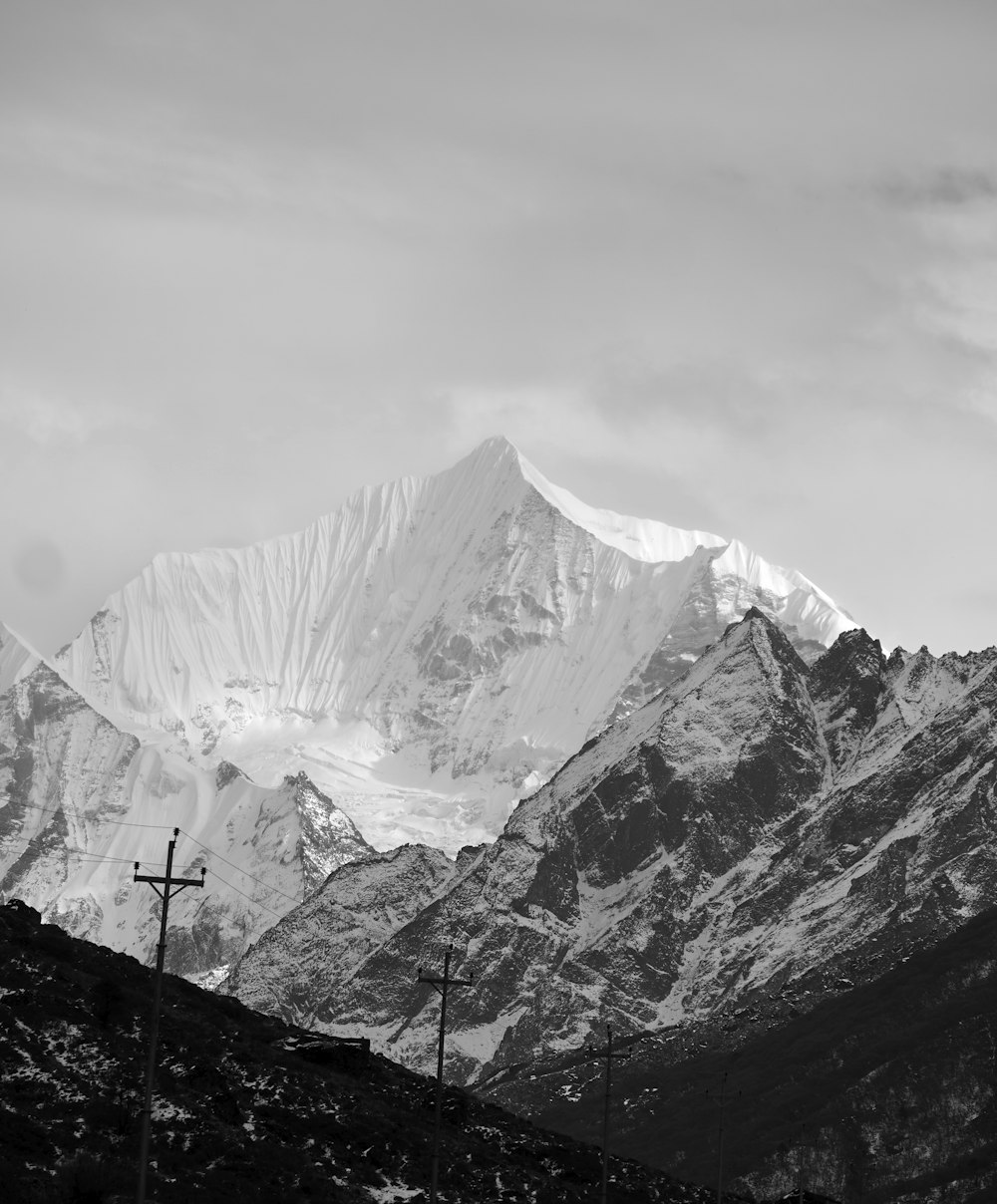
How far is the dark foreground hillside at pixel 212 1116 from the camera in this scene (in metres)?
144

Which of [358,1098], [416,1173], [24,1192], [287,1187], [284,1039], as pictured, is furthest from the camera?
[284,1039]

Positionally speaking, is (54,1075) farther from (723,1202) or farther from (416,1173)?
(723,1202)

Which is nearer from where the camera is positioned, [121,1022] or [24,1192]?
[24,1192]

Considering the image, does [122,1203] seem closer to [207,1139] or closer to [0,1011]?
[207,1139]

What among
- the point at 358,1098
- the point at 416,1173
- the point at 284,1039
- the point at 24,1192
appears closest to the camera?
the point at 24,1192

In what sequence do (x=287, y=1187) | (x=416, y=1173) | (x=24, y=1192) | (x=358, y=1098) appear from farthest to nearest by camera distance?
1. (x=358, y=1098)
2. (x=416, y=1173)
3. (x=287, y=1187)
4. (x=24, y=1192)

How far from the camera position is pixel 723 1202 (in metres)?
190

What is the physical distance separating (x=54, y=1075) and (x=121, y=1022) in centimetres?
1162

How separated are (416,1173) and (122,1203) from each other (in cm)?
2864

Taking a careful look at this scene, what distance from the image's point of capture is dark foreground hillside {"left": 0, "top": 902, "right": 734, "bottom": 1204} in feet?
472

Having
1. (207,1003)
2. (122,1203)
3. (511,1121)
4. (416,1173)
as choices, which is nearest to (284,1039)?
(207,1003)

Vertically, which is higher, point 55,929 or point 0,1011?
point 55,929

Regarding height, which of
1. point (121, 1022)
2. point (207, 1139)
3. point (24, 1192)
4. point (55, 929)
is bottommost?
point (24, 1192)

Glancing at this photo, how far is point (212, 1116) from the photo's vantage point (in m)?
155
